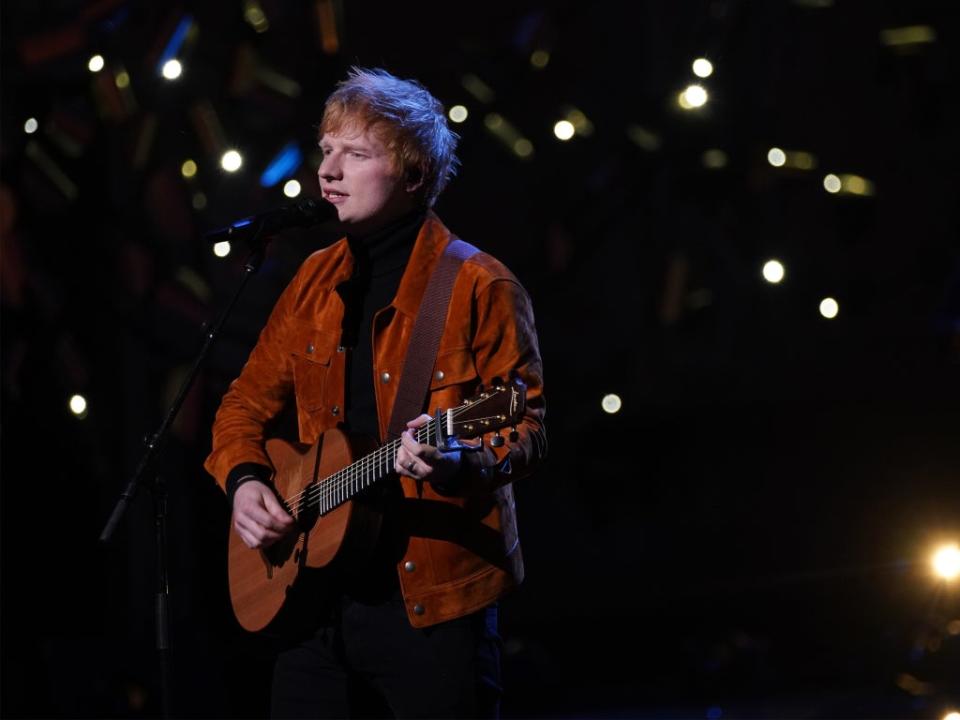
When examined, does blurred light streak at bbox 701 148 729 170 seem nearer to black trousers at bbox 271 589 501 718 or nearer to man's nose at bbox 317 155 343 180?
man's nose at bbox 317 155 343 180

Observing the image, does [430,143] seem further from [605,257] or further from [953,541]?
[953,541]

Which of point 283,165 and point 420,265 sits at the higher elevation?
point 283,165

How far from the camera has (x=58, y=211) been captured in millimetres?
4824

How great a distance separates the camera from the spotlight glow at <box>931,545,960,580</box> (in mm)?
4324

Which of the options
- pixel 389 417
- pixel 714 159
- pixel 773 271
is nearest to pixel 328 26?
pixel 714 159

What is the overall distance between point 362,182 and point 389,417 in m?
0.54

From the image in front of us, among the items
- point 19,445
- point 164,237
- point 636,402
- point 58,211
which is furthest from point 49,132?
point 636,402

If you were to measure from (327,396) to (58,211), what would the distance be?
279 centimetres

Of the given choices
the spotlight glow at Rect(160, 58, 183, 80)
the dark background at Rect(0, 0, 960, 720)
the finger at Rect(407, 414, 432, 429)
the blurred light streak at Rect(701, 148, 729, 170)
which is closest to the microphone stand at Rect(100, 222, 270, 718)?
the finger at Rect(407, 414, 432, 429)

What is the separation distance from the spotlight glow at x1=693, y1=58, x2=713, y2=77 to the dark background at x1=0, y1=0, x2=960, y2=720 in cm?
3

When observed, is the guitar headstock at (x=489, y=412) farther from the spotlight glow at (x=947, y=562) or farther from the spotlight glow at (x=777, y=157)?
the spotlight glow at (x=947, y=562)

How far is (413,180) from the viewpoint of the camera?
2.61 meters

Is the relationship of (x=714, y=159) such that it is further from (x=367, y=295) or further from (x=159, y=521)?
(x=159, y=521)

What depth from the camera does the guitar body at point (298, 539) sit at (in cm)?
228
